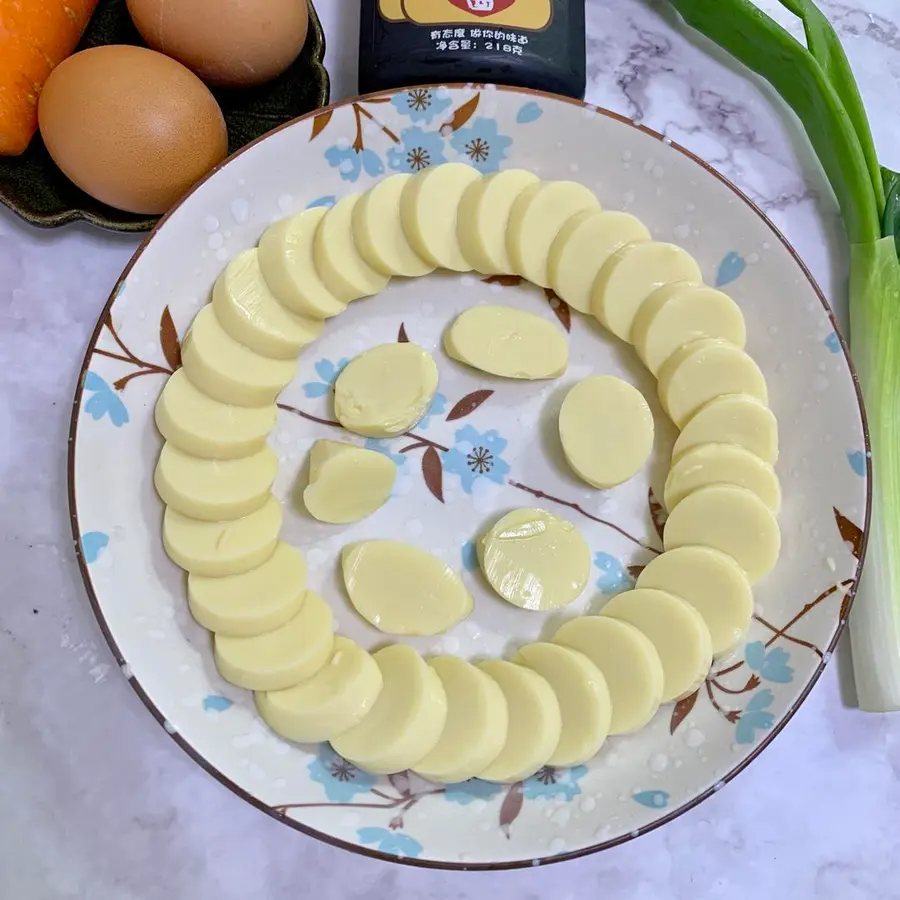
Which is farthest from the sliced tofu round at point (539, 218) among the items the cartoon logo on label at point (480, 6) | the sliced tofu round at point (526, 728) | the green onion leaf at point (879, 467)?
the sliced tofu round at point (526, 728)

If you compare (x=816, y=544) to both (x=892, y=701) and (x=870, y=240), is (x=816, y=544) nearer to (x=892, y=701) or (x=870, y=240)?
(x=892, y=701)

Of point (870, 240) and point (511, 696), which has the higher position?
point (870, 240)

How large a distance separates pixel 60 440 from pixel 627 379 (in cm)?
81

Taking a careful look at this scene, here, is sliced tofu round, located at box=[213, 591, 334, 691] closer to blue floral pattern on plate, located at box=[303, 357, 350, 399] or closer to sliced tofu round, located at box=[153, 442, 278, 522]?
sliced tofu round, located at box=[153, 442, 278, 522]

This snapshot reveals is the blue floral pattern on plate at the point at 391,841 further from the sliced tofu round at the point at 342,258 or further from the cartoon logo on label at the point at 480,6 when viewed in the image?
the cartoon logo on label at the point at 480,6

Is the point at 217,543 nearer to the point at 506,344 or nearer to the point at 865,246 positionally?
the point at 506,344

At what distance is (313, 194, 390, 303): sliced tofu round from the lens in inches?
44.9

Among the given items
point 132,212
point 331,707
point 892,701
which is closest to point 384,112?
point 132,212

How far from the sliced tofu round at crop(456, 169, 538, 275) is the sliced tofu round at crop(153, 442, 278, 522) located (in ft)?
1.37

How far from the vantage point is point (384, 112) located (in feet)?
3.87

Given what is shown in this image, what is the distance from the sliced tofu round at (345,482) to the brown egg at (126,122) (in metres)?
0.41

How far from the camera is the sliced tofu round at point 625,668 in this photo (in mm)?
1066

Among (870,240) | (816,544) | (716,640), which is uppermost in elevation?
(870,240)

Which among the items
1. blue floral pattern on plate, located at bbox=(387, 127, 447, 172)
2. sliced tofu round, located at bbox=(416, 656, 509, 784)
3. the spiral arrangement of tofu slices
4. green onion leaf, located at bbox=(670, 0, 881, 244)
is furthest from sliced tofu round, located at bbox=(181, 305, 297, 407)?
green onion leaf, located at bbox=(670, 0, 881, 244)
